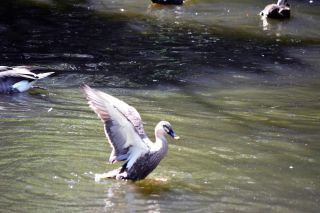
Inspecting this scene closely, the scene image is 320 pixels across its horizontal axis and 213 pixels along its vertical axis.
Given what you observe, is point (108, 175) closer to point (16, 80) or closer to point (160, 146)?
point (160, 146)

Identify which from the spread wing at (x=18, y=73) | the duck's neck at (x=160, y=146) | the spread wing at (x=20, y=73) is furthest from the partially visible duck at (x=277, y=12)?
the duck's neck at (x=160, y=146)

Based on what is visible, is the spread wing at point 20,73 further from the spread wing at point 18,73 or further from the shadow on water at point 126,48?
the shadow on water at point 126,48

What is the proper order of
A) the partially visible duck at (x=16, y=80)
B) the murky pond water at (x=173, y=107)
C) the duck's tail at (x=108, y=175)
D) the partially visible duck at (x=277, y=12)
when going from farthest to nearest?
the partially visible duck at (x=277, y=12)
the partially visible duck at (x=16, y=80)
the duck's tail at (x=108, y=175)
the murky pond water at (x=173, y=107)

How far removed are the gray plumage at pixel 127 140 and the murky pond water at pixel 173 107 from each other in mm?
157

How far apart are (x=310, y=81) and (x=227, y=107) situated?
2.68 m

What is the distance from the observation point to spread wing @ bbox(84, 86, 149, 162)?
7512mm

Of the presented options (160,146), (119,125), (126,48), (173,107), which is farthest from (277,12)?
(119,125)

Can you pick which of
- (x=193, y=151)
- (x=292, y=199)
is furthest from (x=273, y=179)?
(x=193, y=151)

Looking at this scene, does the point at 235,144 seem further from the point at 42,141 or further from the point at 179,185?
the point at 42,141

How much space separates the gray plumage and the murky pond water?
0.16 metres

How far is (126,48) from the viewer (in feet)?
49.8

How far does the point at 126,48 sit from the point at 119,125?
25.4 ft

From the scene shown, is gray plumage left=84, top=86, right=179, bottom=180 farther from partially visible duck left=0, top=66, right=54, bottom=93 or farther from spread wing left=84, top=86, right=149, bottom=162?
partially visible duck left=0, top=66, right=54, bottom=93

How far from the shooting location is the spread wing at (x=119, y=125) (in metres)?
7.51
